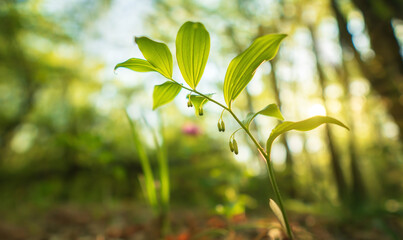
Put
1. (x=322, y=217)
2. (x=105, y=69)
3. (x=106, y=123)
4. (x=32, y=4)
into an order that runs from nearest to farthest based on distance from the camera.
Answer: (x=322, y=217), (x=32, y=4), (x=106, y=123), (x=105, y=69)

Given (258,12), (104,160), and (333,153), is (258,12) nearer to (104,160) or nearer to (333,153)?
(333,153)

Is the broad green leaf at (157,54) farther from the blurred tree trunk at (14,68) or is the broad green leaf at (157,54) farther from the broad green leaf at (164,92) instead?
the blurred tree trunk at (14,68)

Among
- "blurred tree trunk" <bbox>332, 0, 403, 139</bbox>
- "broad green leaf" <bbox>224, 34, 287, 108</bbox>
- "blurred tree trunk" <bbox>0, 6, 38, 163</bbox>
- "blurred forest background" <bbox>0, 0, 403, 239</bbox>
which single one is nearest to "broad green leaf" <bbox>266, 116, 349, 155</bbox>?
"broad green leaf" <bbox>224, 34, 287, 108</bbox>

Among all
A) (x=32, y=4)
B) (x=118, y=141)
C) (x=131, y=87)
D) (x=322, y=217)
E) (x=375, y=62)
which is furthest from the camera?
(x=131, y=87)

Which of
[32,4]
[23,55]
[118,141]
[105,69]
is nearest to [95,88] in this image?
[105,69]

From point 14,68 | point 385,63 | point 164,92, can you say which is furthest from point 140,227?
point 14,68

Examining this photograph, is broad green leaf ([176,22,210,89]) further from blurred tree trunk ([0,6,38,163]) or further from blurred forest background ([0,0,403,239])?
blurred tree trunk ([0,6,38,163])
